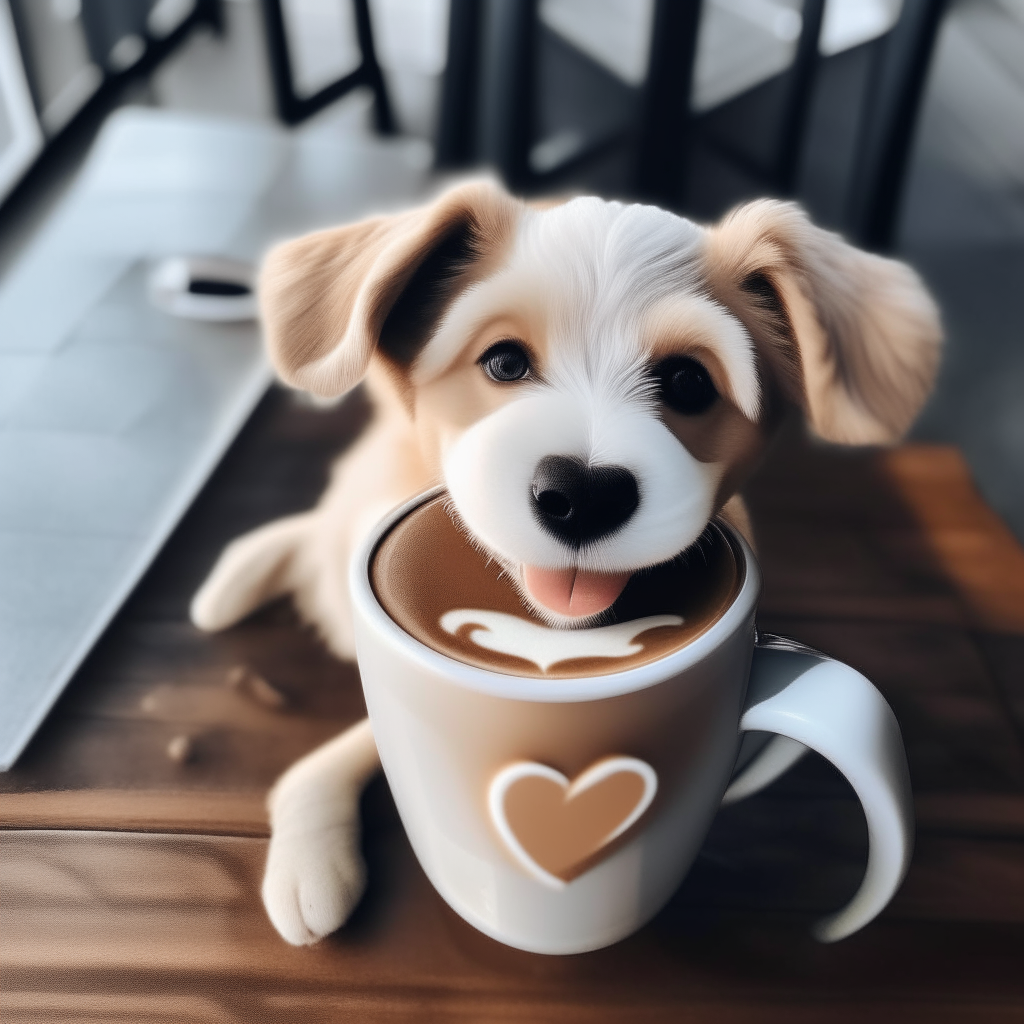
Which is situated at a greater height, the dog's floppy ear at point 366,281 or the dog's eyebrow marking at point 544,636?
the dog's floppy ear at point 366,281

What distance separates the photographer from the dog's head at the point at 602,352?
0.23 m

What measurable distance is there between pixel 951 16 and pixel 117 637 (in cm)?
60

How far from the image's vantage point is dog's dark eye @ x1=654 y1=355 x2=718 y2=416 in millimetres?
254

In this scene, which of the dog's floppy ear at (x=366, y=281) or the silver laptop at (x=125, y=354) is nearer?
the dog's floppy ear at (x=366, y=281)

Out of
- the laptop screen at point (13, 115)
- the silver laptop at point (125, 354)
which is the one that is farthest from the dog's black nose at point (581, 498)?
the laptop screen at point (13, 115)

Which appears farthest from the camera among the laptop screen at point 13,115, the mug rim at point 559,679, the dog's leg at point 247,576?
the laptop screen at point 13,115

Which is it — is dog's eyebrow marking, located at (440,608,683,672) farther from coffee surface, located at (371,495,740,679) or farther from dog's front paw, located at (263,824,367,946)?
dog's front paw, located at (263,824,367,946)

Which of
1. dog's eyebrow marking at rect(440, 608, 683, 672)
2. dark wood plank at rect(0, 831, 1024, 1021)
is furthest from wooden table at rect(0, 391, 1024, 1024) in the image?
dog's eyebrow marking at rect(440, 608, 683, 672)

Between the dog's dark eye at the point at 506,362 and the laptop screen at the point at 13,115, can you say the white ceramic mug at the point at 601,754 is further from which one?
the laptop screen at the point at 13,115

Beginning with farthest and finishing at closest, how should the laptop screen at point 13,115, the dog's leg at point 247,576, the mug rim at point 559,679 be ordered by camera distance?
the laptop screen at point 13,115 < the dog's leg at point 247,576 < the mug rim at point 559,679

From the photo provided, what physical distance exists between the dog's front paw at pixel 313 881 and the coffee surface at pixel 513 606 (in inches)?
4.2

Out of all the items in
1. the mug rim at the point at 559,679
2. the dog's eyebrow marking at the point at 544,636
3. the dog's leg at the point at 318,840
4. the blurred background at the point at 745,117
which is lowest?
the dog's leg at the point at 318,840

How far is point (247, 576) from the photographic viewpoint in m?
0.39

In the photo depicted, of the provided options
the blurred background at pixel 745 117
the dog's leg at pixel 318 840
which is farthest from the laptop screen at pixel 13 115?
the dog's leg at pixel 318 840
